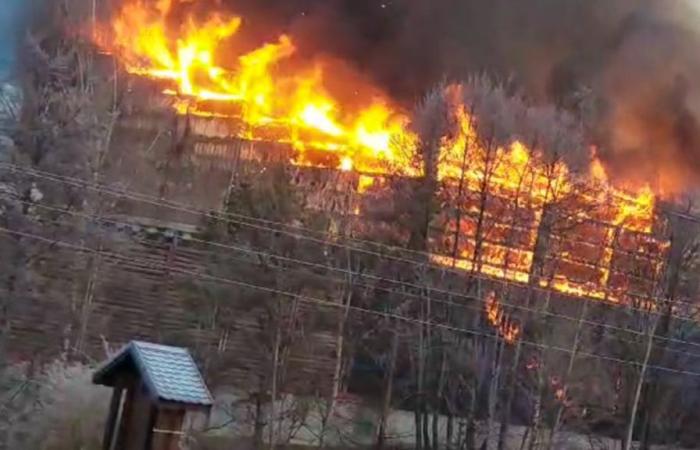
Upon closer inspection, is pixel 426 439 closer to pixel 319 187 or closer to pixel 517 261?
pixel 517 261

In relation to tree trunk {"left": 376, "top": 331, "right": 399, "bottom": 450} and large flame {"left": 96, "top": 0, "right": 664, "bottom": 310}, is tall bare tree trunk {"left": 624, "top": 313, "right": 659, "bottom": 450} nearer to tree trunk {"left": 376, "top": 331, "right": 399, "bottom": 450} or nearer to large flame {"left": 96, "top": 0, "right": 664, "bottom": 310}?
large flame {"left": 96, "top": 0, "right": 664, "bottom": 310}

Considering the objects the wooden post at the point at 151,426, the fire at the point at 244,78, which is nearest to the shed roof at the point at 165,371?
the wooden post at the point at 151,426

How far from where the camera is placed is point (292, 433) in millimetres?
21141

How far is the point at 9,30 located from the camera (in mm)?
25406

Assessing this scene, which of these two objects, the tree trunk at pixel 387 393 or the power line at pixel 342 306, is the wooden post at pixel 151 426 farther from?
the tree trunk at pixel 387 393

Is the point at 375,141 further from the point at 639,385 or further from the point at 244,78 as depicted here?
the point at 639,385

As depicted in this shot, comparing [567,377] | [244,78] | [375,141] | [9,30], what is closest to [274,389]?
[567,377]

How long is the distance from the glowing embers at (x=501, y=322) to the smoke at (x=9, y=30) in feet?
37.3

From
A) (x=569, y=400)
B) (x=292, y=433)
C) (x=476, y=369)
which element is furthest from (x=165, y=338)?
(x=569, y=400)

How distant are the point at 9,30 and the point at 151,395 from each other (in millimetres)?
19720

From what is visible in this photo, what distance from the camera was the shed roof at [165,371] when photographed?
25.4ft

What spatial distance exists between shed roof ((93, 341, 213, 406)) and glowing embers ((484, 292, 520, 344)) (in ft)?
46.8

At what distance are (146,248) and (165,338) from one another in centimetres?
269

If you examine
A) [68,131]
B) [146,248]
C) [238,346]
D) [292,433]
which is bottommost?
[292,433]
